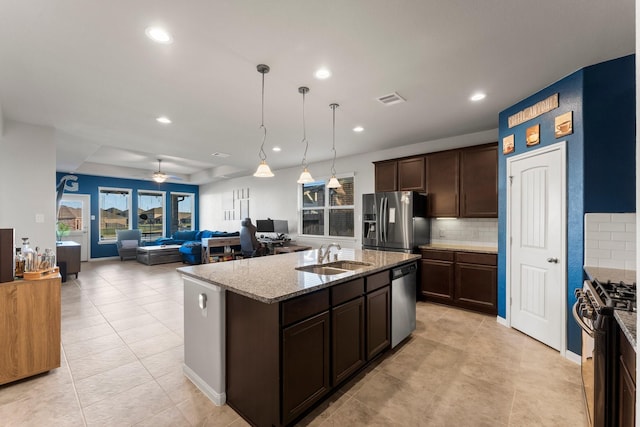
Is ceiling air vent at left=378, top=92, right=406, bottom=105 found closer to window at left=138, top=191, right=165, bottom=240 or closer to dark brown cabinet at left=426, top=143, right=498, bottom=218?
dark brown cabinet at left=426, top=143, right=498, bottom=218

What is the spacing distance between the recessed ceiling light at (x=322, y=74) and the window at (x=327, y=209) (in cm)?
358

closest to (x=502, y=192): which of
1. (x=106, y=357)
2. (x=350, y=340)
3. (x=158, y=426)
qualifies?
(x=350, y=340)

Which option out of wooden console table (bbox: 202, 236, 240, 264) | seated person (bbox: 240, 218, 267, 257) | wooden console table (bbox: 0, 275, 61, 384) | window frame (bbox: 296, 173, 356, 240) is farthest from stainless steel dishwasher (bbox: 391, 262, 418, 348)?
wooden console table (bbox: 202, 236, 240, 264)

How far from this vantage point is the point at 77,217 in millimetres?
8227

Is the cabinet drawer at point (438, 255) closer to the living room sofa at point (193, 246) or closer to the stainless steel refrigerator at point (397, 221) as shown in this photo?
the stainless steel refrigerator at point (397, 221)

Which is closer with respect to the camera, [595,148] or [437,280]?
[595,148]

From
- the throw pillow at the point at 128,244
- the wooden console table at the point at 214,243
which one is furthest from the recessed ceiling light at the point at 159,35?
the throw pillow at the point at 128,244

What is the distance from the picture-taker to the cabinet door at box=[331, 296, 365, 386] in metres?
2.10

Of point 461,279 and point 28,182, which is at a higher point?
point 28,182

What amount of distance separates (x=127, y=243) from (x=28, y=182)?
4.91m

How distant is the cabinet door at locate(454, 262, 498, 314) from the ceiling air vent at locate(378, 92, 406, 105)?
2.51 metres

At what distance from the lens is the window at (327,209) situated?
623cm

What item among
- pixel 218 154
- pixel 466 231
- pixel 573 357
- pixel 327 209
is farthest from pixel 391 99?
pixel 218 154

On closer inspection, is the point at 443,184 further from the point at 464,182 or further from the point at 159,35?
the point at 159,35
